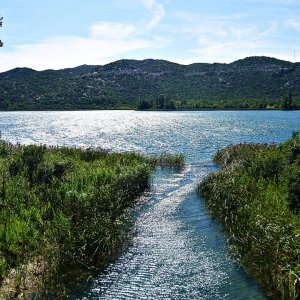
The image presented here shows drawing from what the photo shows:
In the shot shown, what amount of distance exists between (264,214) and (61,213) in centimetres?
925

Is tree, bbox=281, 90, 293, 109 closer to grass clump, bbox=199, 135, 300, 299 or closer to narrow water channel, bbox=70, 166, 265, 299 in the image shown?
grass clump, bbox=199, 135, 300, 299

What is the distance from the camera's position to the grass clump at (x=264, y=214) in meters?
14.1

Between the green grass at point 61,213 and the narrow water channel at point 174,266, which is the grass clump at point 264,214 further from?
the green grass at point 61,213

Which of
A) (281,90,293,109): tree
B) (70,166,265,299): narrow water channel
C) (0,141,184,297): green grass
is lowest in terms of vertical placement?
(70,166,265,299): narrow water channel

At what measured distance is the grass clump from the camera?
14.1 m

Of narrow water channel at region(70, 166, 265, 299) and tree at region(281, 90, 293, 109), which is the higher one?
tree at region(281, 90, 293, 109)

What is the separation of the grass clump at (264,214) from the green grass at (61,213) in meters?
5.71

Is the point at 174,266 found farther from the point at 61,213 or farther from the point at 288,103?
the point at 288,103

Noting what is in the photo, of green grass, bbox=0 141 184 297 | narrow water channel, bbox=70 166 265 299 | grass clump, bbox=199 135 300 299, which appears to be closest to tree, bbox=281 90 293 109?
grass clump, bbox=199 135 300 299

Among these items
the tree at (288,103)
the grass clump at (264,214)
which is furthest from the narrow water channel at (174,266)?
the tree at (288,103)

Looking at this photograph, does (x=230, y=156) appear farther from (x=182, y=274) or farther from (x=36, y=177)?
(x=182, y=274)

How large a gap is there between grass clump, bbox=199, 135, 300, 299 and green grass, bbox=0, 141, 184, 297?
18.7 feet

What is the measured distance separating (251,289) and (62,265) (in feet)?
24.6

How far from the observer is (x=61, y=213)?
18.7m
